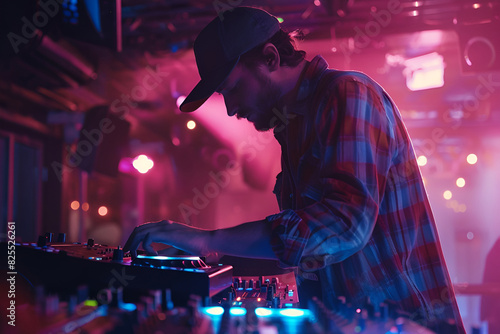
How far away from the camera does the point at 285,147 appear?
1.60 m

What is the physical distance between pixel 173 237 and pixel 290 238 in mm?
324

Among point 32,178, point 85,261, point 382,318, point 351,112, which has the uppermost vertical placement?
point 32,178

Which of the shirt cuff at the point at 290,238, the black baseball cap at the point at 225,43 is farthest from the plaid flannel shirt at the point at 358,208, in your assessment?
the black baseball cap at the point at 225,43

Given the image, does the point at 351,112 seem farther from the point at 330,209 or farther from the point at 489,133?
the point at 489,133

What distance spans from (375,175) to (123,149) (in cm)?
→ 545

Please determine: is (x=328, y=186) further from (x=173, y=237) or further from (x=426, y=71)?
(x=426, y=71)

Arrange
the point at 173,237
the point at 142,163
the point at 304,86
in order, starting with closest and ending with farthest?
1. the point at 173,237
2. the point at 304,86
3. the point at 142,163

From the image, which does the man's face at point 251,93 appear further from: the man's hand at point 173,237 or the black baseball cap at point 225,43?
the man's hand at point 173,237

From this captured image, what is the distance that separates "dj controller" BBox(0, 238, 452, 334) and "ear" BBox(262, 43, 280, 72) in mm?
660

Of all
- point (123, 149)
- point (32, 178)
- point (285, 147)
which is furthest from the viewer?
point (32, 178)

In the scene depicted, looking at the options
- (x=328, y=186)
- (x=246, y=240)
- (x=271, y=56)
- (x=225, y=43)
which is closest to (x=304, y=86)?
(x=271, y=56)

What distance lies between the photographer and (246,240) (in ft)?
3.58

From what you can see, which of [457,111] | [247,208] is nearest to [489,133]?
[457,111]

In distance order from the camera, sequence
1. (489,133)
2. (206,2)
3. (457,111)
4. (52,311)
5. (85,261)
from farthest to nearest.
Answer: (489,133) → (457,111) → (206,2) → (85,261) → (52,311)
